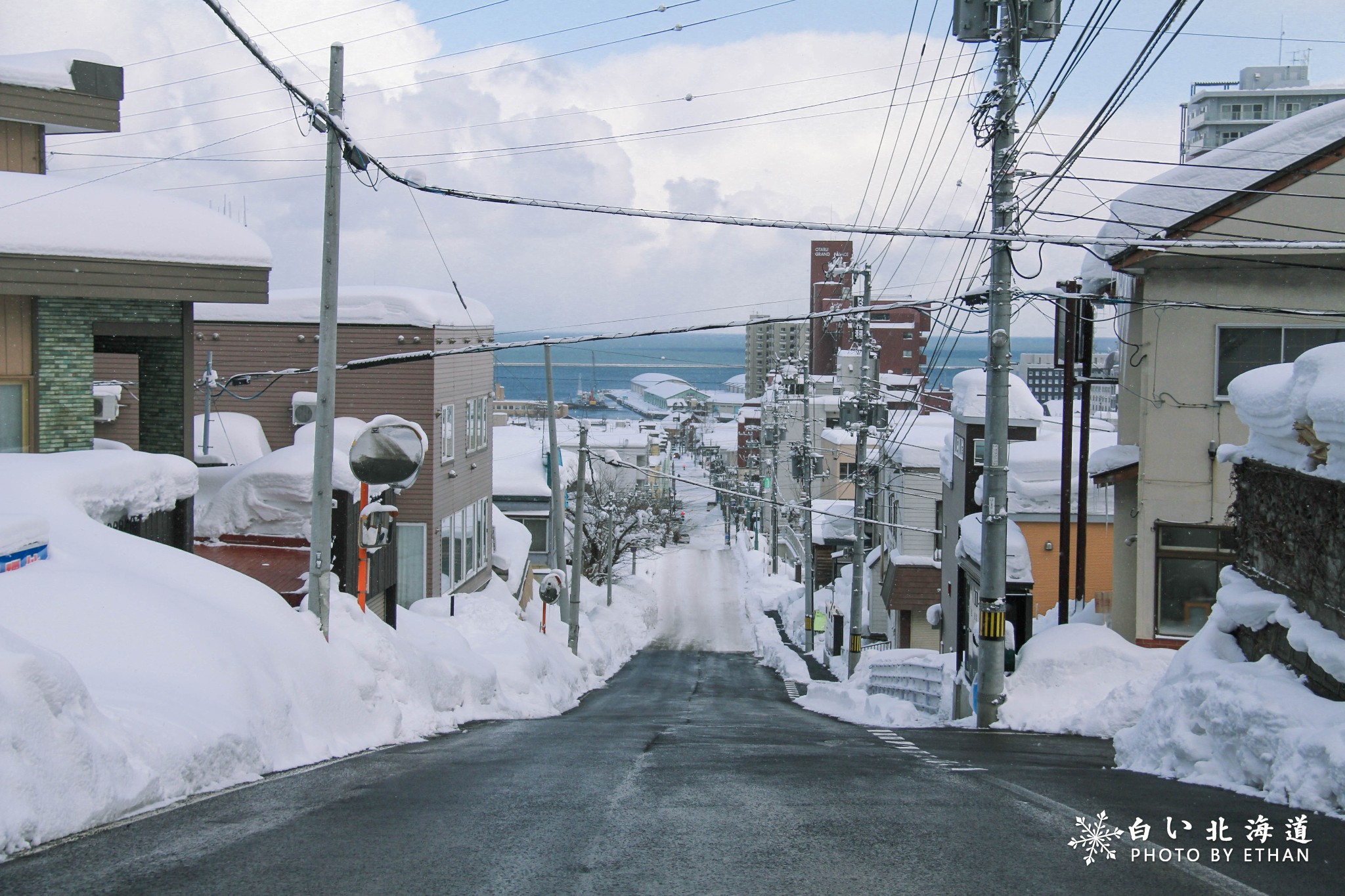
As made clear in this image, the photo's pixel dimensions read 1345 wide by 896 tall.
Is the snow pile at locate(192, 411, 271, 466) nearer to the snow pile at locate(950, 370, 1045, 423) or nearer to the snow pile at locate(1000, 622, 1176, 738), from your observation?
the snow pile at locate(950, 370, 1045, 423)

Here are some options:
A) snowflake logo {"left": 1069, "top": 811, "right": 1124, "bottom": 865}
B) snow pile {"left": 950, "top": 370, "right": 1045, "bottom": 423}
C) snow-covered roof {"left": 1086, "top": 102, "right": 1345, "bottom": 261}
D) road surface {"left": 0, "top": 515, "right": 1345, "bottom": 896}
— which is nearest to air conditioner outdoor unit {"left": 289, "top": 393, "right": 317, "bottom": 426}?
snow pile {"left": 950, "top": 370, "right": 1045, "bottom": 423}

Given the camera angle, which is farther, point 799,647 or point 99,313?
point 799,647

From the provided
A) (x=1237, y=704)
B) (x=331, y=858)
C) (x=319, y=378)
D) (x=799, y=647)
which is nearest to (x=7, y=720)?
(x=331, y=858)

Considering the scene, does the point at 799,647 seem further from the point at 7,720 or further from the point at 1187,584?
the point at 7,720

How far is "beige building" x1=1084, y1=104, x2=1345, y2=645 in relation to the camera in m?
15.0

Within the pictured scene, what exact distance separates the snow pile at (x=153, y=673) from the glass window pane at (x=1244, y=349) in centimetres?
1165

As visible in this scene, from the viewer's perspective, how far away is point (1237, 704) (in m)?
8.00

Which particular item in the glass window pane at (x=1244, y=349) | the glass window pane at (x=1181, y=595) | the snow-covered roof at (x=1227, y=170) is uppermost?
the snow-covered roof at (x=1227, y=170)

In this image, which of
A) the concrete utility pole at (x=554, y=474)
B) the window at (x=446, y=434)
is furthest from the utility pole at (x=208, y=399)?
the concrete utility pole at (x=554, y=474)

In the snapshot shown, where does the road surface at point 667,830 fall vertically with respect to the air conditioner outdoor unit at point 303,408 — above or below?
below

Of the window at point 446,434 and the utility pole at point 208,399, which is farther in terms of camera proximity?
the window at point 446,434

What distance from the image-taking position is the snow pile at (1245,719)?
6891mm

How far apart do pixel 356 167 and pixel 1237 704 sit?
9.54 meters

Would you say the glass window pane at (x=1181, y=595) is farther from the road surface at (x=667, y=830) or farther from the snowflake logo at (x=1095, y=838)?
the snowflake logo at (x=1095, y=838)
